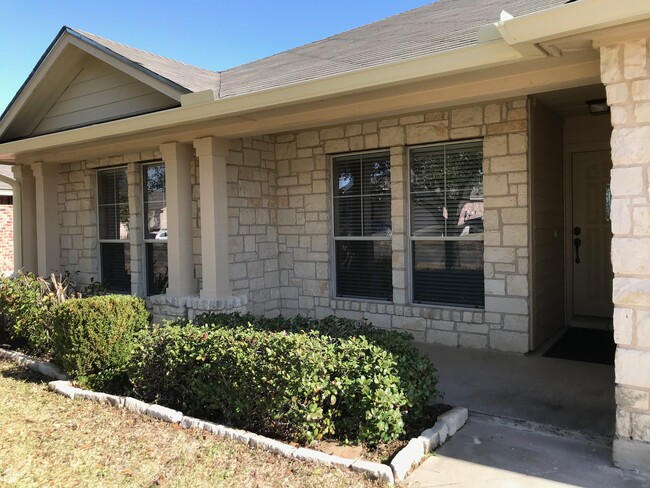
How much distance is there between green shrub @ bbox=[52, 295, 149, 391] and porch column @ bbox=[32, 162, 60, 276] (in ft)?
14.4

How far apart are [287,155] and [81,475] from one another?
17.1 feet

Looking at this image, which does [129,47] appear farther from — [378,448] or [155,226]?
[378,448]

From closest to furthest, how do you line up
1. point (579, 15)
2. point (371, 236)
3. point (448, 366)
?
1. point (579, 15)
2. point (448, 366)
3. point (371, 236)

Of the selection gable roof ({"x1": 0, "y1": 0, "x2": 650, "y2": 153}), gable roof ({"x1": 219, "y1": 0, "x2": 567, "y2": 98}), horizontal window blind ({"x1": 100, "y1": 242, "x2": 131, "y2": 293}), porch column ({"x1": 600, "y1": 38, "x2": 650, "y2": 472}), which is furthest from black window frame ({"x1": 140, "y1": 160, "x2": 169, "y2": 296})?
porch column ({"x1": 600, "y1": 38, "x2": 650, "y2": 472})

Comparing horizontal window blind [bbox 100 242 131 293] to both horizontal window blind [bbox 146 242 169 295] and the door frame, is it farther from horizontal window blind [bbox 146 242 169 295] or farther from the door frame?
the door frame

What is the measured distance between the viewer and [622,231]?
3.34 meters

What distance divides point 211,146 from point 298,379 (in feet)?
12.5

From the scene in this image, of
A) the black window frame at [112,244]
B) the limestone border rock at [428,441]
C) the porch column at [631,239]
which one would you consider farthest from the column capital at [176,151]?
the porch column at [631,239]

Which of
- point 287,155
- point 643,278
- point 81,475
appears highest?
point 287,155

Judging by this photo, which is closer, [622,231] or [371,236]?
[622,231]

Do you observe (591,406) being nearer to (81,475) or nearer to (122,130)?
(81,475)

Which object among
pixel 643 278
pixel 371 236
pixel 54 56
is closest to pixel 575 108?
pixel 371 236

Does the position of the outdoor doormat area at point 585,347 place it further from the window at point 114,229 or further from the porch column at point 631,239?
the window at point 114,229

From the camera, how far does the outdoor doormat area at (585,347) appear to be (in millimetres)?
5844
